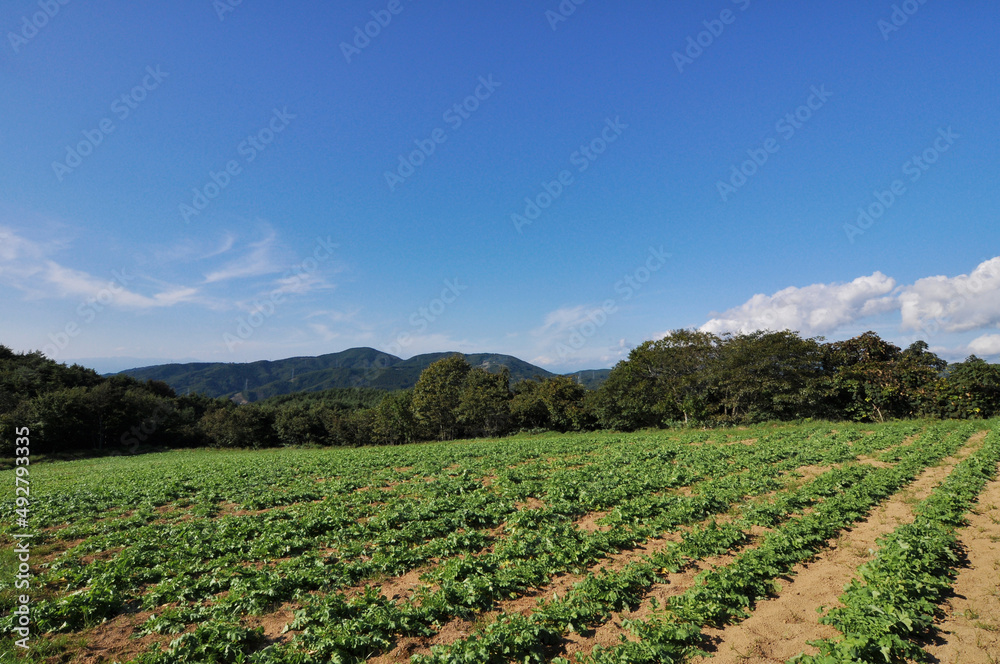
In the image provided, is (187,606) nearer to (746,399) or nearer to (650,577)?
(650,577)

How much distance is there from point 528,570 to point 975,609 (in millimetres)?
7763

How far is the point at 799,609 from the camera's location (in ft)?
24.3

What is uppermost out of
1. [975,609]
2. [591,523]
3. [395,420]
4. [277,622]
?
[277,622]

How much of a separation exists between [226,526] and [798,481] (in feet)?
66.2

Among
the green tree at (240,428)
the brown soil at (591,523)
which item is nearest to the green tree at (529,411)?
the brown soil at (591,523)

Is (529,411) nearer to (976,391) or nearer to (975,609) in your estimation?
(976,391)

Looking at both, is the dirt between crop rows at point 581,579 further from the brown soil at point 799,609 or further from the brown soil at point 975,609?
the brown soil at point 975,609

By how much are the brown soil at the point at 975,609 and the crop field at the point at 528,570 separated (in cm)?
5

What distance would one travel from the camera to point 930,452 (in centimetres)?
1998

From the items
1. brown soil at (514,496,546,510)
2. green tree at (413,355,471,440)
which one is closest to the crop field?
brown soil at (514,496,546,510)

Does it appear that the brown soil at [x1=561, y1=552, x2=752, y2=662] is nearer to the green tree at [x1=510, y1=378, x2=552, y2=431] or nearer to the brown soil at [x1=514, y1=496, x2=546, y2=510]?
the brown soil at [x1=514, y1=496, x2=546, y2=510]

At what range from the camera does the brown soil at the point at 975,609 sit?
6121 mm

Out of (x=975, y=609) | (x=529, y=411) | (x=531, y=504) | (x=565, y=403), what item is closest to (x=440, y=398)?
(x=529, y=411)

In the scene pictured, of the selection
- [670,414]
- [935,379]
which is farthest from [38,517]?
[935,379]
